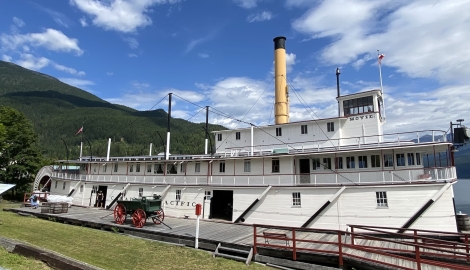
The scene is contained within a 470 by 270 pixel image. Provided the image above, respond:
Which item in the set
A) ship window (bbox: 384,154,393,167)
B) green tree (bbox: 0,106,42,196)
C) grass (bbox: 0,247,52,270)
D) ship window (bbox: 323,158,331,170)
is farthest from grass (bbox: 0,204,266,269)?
green tree (bbox: 0,106,42,196)

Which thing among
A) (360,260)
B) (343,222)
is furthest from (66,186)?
(360,260)

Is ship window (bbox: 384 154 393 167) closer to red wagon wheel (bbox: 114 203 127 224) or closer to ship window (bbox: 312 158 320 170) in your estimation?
ship window (bbox: 312 158 320 170)

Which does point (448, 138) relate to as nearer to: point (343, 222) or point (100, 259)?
point (343, 222)

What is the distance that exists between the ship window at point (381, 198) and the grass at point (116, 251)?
9546 mm

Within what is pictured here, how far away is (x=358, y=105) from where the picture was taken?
74.6 feet

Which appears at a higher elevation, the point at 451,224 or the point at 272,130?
the point at 272,130

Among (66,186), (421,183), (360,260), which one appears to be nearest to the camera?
(360,260)

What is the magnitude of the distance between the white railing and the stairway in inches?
324

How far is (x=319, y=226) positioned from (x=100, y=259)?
13.0m

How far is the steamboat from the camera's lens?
54.5 ft

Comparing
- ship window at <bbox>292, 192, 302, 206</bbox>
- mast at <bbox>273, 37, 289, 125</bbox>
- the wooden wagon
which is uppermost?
mast at <bbox>273, 37, 289, 125</bbox>

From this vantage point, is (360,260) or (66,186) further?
(66,186)

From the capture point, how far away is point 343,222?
17844mm

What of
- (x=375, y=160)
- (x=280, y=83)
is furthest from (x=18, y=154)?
(x=375, y=160)
